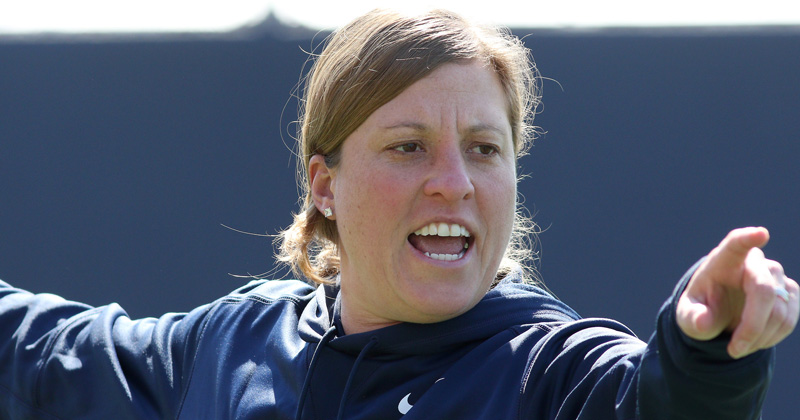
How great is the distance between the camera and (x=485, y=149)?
1.38 m

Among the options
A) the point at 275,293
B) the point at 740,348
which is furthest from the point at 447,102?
the point at 740,348

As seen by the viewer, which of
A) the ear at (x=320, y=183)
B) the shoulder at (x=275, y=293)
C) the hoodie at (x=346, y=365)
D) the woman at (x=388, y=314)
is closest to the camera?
the hoodie at (x=346, y=365)

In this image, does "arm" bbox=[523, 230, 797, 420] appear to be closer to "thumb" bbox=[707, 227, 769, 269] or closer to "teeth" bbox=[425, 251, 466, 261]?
"thumb" bbox=[707, 227, 769, 269]

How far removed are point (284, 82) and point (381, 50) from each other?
187cm

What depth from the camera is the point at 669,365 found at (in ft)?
2.92

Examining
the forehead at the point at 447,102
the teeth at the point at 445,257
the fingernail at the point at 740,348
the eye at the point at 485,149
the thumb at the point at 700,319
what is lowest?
the teeth at the point at 445,257

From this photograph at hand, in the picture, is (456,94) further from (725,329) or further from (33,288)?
(33,288)

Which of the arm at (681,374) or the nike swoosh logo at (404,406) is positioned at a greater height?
the arm at (681,374)

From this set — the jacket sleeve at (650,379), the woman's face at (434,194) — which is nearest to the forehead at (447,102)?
the woman's face at (434,194)

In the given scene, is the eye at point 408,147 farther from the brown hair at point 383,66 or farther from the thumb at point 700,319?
the thumb at point 700,319

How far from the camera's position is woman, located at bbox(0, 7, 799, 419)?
1.23m

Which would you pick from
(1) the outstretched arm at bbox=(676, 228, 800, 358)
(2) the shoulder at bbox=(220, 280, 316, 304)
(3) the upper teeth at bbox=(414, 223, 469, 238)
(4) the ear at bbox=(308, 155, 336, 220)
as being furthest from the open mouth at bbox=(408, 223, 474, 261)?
(1) the outstretched arm at bbox=(676, 228, 800, 358)

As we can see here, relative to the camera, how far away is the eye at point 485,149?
1365 millimetres

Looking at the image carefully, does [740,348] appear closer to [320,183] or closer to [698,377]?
[698,377]
